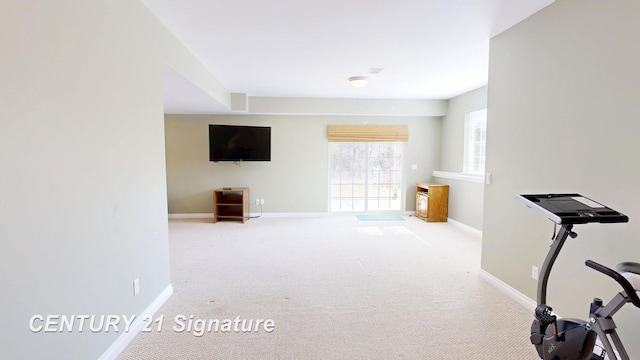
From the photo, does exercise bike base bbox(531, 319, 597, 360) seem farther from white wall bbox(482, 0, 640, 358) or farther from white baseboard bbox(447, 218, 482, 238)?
white baseboard bbox(447, 218, 482, 238)

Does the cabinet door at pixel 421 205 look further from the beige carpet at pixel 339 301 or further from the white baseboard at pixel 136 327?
the white baseboard at pixel 136 327

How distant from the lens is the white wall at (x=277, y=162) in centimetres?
632

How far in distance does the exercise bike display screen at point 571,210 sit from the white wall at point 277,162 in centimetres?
482

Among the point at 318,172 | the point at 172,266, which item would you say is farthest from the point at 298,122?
the point at 172,266

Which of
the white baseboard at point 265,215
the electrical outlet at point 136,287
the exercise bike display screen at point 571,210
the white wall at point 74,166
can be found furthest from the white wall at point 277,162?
the exercise bike display screen at point 571,210

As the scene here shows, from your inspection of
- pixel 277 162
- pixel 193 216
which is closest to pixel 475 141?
pixel 277 162

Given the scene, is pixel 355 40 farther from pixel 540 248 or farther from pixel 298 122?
pixel 298 122

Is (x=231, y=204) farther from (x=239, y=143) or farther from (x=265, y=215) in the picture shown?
(x=239, y=143)

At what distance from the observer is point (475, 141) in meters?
Result: 5.36

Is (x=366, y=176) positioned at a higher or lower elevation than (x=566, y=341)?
higher

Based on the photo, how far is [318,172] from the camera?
257 inches

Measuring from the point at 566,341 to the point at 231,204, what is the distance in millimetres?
5272

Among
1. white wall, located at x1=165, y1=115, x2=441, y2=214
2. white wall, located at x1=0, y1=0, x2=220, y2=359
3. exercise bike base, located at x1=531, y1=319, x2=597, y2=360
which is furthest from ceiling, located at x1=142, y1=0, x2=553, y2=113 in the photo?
exercise bike base, located at x1=531, y1=319, x2=597, y2=360

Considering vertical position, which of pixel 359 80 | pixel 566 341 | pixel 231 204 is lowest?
pixel 566 341
